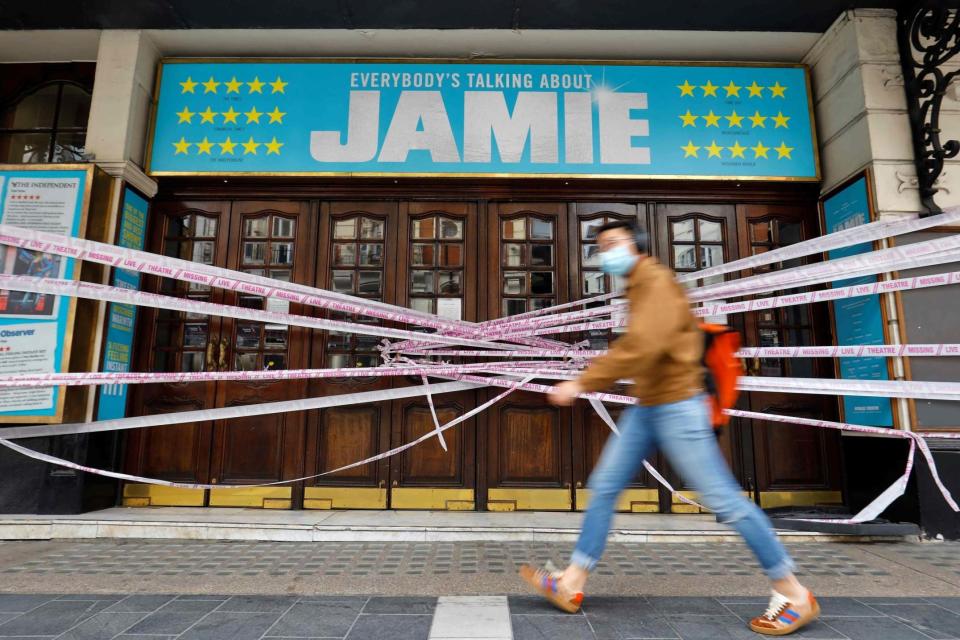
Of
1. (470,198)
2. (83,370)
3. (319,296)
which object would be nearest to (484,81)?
(470,198)

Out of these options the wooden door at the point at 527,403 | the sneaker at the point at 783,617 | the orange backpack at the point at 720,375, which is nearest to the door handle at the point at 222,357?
the wooden door at the point at 527,403

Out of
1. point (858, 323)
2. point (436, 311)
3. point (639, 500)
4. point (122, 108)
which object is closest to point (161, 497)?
point (436, 311)

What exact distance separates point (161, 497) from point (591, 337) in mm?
4293

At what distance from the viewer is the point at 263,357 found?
5.07 m

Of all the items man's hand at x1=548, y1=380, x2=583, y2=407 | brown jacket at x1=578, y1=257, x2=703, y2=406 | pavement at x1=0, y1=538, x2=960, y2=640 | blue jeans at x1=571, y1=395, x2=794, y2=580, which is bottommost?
pavement at x1=0, y1=538, x2=960, y2=640

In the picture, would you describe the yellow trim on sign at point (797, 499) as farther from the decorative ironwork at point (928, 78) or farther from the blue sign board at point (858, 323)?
the decorative ironwork at point (928, 78)

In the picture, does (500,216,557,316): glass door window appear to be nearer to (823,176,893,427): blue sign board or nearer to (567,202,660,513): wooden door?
(567,202,660,513): wooden door

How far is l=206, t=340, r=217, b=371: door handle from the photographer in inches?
197

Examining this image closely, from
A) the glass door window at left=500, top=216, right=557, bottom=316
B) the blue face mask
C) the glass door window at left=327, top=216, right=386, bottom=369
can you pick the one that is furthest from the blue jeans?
the glass door window at left=327, top=216, right=386, bottom=369

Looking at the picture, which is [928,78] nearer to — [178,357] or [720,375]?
[720,375]

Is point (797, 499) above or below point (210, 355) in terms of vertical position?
below

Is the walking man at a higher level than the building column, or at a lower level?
lower

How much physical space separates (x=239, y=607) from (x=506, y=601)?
137 cm

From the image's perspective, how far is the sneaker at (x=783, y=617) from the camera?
88.7 inches
